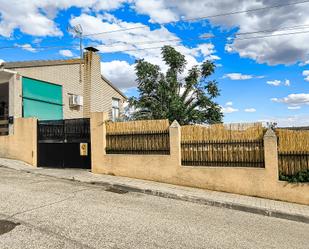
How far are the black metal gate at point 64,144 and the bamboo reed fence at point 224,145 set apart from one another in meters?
4.16

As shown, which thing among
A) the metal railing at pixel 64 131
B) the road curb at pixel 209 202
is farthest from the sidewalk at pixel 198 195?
the metal railing at pixel 64 131

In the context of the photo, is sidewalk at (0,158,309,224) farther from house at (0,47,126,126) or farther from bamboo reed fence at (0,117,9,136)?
house at (0,47,126,126)

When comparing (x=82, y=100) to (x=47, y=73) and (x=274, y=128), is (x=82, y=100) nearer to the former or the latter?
(x=47, y=73)

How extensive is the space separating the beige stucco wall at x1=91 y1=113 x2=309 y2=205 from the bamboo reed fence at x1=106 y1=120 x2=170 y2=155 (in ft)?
0.68

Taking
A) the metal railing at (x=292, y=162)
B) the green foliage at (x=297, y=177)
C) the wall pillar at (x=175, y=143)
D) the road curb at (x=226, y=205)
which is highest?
the wall pillar at (x=175, y=143)

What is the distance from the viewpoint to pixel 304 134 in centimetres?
951

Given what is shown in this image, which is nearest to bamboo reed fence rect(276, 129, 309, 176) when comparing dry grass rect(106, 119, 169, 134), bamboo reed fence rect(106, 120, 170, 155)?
bamboo reed fence rect(106, 120, 170, 155)

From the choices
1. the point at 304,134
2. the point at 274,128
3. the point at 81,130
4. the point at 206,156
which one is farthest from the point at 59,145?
the point at 304,134

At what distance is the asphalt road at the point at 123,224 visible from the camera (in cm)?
565

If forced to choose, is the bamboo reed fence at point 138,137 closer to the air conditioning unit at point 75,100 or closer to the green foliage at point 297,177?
the green foliage at point 297,177

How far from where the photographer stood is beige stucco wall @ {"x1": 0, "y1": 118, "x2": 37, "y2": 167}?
1409 centimetres

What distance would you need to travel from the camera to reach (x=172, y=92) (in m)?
16.4

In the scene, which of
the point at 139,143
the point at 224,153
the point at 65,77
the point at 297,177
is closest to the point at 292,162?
the point at 297,177

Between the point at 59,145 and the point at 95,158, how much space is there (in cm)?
200
